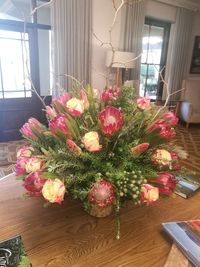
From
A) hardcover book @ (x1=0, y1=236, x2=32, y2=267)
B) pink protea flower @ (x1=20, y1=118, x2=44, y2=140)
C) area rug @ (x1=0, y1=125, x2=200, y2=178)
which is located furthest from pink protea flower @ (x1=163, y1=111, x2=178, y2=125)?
area rug @ (x1=0, y1=125, x2=200, y2=178)

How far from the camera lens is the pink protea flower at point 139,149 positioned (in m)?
0.70

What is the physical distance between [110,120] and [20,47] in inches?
140

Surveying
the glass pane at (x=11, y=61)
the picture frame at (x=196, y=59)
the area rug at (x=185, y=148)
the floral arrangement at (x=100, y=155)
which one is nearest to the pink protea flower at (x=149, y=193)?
the floral arrangement at (x=100, y=155)

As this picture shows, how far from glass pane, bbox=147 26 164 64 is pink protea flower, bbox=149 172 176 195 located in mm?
4549

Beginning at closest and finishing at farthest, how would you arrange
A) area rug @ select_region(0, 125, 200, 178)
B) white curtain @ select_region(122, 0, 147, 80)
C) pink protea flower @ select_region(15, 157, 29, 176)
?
pink protea flower @ select_region(15, 157, 29, 176)
area rug @ select_region(0, 125, 200, 178)
white curtain @ select_region(122, 0, 147, 80)

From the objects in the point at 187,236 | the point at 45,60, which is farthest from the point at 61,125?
the point at 45,60

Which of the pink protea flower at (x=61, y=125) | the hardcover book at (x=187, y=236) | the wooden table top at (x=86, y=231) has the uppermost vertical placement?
the pink protea flower at (x=61, y=125)

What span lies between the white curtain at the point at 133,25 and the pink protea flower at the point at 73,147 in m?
4.07

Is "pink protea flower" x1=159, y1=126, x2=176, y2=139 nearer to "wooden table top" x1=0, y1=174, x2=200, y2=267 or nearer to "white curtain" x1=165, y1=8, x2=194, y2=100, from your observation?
"wooden table top" x1=0, y1=174, x2=200, y2=267

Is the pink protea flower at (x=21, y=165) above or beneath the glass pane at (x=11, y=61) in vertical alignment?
beneath

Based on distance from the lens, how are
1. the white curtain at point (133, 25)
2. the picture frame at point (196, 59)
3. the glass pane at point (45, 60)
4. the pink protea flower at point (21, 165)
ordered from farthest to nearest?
the picture frame at point (196, 59), the white curtain at point (133, 25), the glass pane at point (45, 60), the pink protea flower at point (21, 165)

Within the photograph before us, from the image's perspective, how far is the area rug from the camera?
9.55ft

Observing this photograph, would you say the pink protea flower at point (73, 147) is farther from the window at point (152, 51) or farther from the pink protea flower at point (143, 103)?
the window at point (152, 51)

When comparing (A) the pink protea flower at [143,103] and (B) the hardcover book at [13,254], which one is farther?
(A) the pink protea flower at [143,103]
